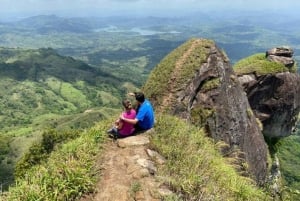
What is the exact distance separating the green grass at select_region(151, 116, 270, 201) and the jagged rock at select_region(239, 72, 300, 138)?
24.3 meters

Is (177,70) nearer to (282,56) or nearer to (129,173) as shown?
(129,173)

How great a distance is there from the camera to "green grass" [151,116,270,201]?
10.7 meters

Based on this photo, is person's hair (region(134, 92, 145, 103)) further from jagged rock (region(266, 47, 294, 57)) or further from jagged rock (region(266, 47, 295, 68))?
jagged rock (region(266, 47, 294, 57))

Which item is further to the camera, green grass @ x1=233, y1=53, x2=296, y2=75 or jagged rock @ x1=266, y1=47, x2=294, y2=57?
jagged rock @ x1=266, y1=47, x2=294, y2=57

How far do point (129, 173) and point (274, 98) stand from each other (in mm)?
30827

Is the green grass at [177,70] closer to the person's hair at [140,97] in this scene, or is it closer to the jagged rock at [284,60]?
the person's hair at [140,97]

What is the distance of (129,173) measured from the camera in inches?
455

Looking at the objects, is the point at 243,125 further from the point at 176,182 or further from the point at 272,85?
the point at 176,182

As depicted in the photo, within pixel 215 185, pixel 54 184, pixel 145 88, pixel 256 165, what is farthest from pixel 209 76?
pixel 54 184

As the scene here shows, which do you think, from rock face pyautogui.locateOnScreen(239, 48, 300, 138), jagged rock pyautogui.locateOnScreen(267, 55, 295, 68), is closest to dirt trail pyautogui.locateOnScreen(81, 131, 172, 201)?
rock face pyautogui.locateOnScreen(239, 48, 300, 138)

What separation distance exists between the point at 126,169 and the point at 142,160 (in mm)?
731

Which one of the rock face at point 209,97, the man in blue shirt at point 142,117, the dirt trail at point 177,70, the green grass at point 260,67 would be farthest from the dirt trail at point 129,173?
the green grass at point 260,67

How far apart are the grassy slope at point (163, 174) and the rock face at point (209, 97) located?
914 cm

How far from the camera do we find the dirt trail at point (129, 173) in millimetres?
10352
